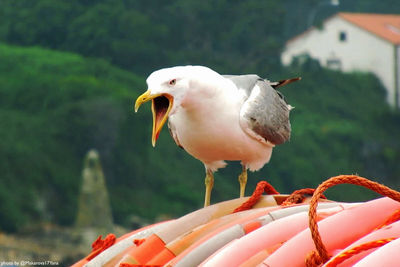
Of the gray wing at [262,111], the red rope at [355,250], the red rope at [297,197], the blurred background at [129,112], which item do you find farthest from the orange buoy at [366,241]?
the blurred background at [129,112]

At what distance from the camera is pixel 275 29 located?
27.2 m

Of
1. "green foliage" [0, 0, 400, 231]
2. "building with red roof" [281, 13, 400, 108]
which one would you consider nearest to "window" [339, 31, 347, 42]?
"building with red roof" [281, 13, 400, 108]

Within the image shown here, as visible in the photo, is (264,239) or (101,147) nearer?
(264,239)

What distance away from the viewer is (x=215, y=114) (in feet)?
9.41

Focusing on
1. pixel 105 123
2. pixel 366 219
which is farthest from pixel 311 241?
pixel 105 123

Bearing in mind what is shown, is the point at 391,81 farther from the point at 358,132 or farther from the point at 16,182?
the point at 16,182

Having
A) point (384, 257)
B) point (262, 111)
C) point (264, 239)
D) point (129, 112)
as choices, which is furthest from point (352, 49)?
point (384, 257)

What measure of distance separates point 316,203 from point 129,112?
73.0ft

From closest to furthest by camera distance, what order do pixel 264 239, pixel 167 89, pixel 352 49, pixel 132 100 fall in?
pixel 264 239 < pixel 167 89 < pixel 132 100 < pixel 352 49

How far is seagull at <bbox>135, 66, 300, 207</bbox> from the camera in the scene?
268 cm

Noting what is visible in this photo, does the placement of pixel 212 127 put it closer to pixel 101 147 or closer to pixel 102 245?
pixel 102 245

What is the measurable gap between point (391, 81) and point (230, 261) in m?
26.0

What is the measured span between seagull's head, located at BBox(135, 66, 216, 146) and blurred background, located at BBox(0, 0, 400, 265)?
17.0m

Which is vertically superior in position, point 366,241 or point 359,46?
point 366,241
